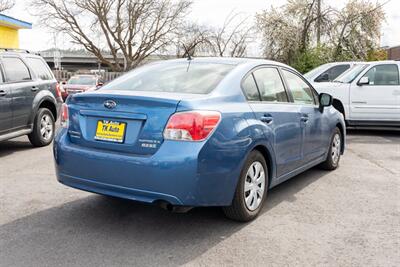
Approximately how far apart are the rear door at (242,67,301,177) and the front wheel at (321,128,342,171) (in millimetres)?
1323

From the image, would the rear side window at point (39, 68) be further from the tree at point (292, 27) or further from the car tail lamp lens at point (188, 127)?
the tree at point (292, 27)

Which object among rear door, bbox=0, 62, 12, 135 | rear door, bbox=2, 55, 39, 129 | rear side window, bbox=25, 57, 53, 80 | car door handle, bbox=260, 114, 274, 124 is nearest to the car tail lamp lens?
car door handle, bbox=260, 114, 274, 124

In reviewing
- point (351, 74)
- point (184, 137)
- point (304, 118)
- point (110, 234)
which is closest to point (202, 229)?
point (110, 234)

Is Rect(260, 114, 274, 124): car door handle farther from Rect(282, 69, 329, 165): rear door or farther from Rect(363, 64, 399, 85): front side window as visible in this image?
Rect(363, 64, 399, 85): front side window

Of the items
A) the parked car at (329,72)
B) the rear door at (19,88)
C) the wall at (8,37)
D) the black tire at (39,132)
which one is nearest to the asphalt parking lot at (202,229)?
the rear door at (19,88)

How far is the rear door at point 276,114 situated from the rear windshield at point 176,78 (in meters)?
0.34

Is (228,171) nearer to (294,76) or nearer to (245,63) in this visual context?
(245,63)

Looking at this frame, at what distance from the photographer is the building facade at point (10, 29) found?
17369mm

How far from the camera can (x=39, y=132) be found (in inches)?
325

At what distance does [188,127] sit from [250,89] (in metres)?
1.08

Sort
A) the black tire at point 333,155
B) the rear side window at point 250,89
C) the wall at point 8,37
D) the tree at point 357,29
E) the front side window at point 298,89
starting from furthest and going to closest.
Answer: the tree at point 357,29
the wall at point 8,37
the black tire at point 333,155
the front side window at point 298,89
the rear side window at point 250,89

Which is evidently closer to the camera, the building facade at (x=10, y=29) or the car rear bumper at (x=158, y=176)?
the car rear bumper at (x=158, y=176)

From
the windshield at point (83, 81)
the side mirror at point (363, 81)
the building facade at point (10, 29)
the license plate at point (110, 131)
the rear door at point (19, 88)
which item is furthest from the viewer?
the windshield at point (83, 81)

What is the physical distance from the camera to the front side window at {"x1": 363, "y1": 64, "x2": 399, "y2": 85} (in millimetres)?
10242
